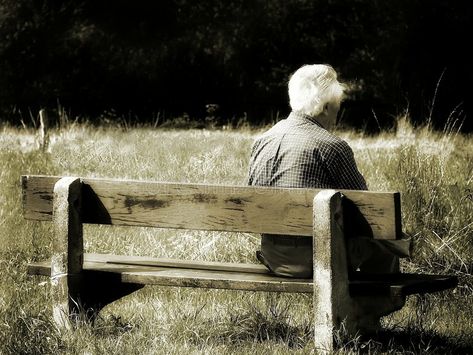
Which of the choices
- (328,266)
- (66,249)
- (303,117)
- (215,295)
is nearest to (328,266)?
(328,266)

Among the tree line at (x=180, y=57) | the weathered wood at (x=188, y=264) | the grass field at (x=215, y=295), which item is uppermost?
the weathered wood at (x=188, y=264)

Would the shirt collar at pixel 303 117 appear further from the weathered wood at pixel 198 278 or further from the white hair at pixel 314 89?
the weathered wood at pixel 198 278

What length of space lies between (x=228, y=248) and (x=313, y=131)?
2.25 m

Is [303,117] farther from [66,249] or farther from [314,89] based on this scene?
[66,249]

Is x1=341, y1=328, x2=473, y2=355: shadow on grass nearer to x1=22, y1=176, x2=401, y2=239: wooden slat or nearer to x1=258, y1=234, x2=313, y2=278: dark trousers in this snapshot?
x1=258, y1=234, x2=313, y2=278: dark trousers

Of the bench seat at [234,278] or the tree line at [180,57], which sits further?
the tree line at [180,57]

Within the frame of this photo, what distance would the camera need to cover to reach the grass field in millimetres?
3912

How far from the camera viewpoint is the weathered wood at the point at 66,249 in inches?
154

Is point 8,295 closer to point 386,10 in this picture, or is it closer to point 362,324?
point 362,324

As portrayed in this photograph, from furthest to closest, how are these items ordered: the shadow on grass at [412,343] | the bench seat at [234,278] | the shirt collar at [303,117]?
1. the shirt collar at [303,117]
2. the shadow on grass at [412,343]
3. the bench seat at [234,278]

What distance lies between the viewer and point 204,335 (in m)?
4.13

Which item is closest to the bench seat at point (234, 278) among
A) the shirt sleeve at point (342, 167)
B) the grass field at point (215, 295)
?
the grass field at point (215, 295)

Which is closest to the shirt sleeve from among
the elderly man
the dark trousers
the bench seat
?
the elderly man

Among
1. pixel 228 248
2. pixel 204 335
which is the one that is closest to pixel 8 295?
pixel 204 335
